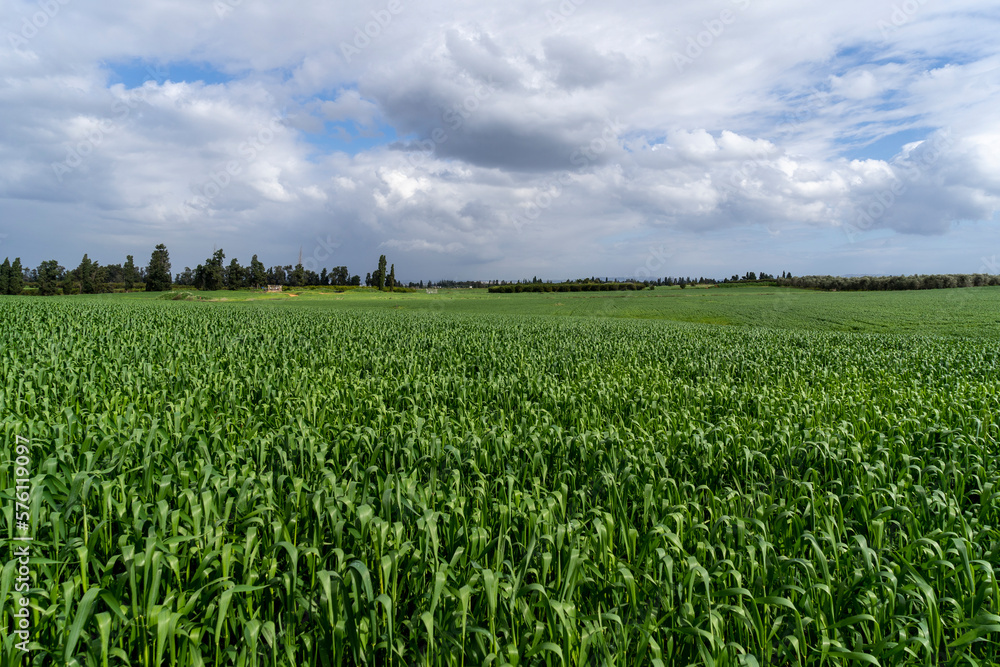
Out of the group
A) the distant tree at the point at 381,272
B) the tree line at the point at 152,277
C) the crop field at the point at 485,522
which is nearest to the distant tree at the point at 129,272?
the tree line at the point at 152,277

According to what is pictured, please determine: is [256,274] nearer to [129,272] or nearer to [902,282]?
[129,272]

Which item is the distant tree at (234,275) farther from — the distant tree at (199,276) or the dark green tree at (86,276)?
the dark green tree at (86,276)

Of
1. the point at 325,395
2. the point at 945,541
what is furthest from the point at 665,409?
the point at 325,395

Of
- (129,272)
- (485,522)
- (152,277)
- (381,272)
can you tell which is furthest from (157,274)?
(485,522)

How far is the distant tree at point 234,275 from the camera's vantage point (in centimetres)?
12143

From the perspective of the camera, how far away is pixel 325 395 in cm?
875

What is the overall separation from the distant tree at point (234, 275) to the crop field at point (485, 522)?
124813mm

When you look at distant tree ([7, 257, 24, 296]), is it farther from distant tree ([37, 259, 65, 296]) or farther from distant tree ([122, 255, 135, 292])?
distant tree ([122, 255, 135, 292])

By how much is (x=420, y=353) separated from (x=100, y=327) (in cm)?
1349

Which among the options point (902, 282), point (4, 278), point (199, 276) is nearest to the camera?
point (902, 282)

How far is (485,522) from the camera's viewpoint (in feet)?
13.7

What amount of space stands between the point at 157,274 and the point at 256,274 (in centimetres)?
2624

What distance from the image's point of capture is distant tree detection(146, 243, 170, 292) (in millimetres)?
103125

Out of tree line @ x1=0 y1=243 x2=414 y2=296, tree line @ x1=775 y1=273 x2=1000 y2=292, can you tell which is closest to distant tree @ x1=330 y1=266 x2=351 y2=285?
tree line @ x1=0 y1=243 x2=414 y2=296
